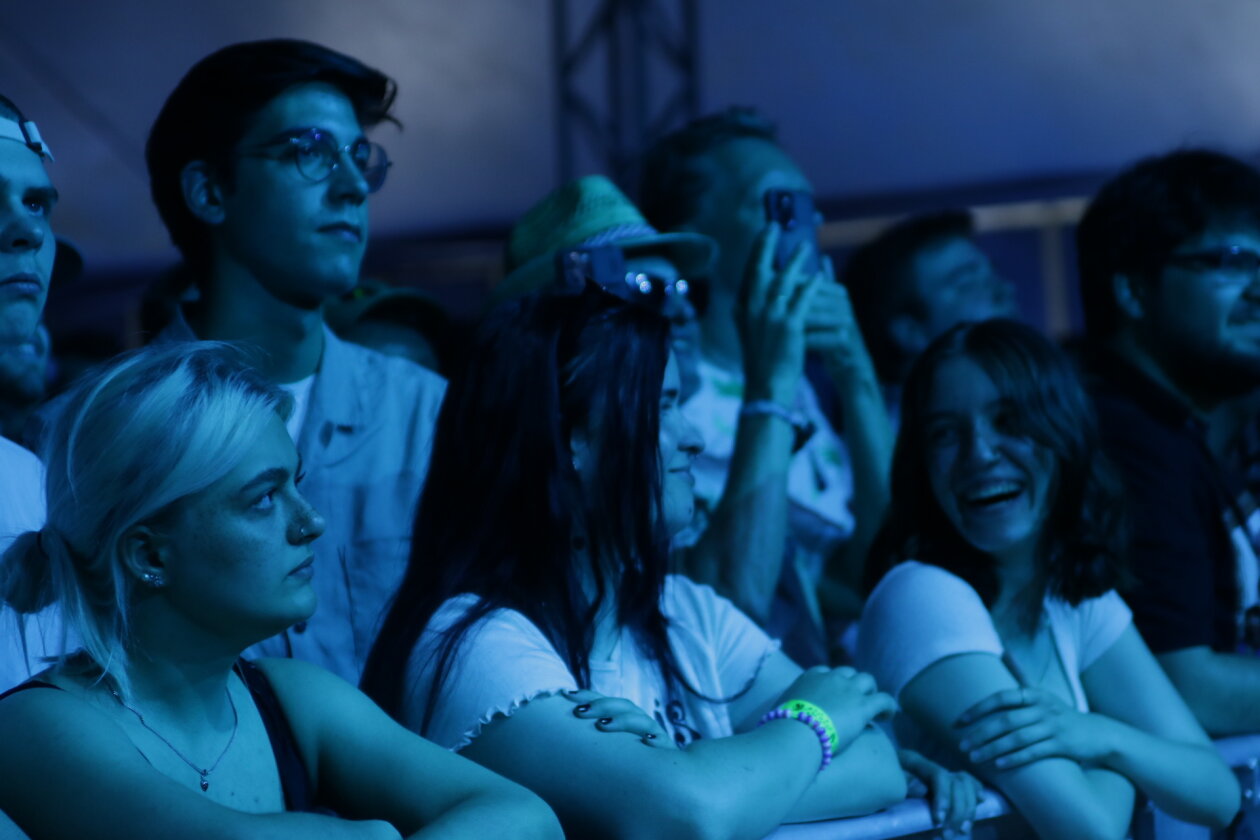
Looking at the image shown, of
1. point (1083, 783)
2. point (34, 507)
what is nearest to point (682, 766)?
point (1083, 783)

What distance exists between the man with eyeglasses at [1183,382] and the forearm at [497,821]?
50.2 inches

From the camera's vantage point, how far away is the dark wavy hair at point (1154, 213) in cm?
286

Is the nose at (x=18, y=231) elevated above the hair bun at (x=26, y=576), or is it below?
above

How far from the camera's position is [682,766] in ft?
5.33

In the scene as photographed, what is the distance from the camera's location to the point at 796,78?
7.23m

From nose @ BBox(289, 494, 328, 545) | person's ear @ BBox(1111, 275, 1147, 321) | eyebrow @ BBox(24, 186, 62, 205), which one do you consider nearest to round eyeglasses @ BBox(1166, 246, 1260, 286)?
person's ear @ BBox(1111, 275, 1147, 321)

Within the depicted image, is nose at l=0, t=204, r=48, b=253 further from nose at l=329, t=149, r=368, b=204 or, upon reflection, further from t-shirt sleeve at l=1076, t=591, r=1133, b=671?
t-shirt sleeve at l=1076, t=591, r=1133, b=671

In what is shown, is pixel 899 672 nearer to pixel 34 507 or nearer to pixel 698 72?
pixel 34 507

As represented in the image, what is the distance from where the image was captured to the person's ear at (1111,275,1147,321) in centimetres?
290

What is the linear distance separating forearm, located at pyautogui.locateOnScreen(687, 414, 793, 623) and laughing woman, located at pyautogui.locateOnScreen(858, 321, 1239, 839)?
0.19 metres

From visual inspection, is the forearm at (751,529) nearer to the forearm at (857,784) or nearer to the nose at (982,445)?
the nose at (982,445)

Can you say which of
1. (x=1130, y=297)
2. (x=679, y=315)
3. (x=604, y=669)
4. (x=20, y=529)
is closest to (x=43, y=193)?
(x=20, y=529)

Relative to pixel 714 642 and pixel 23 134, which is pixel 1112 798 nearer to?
pixel 714 642

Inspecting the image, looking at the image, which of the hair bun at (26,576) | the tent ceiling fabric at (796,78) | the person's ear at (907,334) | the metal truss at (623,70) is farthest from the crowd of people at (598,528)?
the tent ceiling fabric at (796,78)
